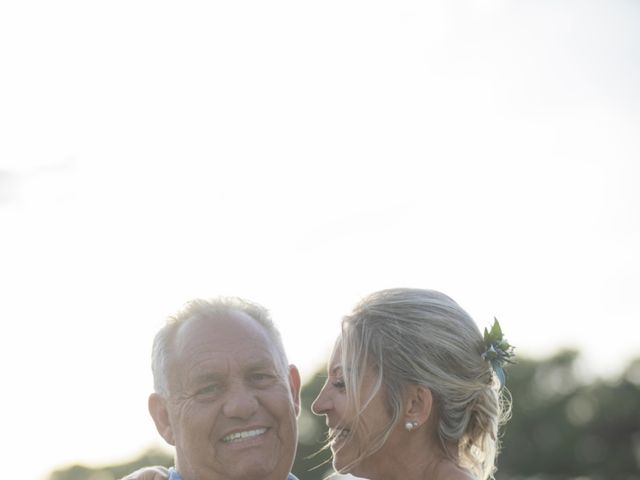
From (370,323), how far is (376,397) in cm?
59

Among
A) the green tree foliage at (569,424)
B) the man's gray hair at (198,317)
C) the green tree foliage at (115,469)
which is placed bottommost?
the green tree foliage at (569,424)

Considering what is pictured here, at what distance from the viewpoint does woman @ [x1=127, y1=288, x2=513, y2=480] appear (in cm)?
824

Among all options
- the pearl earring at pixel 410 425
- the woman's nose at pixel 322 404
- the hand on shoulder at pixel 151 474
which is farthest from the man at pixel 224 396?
the pearl earring at pixel 410 425

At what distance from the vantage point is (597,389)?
70812mm

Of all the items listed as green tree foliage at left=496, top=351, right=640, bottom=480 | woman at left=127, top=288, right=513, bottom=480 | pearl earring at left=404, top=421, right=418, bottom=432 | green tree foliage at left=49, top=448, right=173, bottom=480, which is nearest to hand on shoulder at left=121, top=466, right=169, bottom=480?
woman at left=127, top=288, right=513, bottom=480

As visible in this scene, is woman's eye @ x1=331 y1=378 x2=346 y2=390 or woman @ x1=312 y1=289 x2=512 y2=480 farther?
woman's eye @ x1=331 y1=378 x2=346 y2=390

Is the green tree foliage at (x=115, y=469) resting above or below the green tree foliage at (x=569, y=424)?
above

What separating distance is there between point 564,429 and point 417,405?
2462 inches

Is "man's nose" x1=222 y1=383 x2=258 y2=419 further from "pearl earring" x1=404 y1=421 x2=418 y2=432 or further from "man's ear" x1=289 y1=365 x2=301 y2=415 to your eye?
"pearl earring" x1=404 y1=421 x2=418 y2=432

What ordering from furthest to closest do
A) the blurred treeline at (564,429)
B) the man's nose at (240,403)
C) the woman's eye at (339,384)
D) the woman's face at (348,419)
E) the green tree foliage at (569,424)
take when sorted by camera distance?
1. the green tree foliage at (569,424)
2. the blurred treeline at (564,429)
3. the woman's eye at (339,384)
4. the woman's face at (348,419)
5. the man's nose at (240,403)

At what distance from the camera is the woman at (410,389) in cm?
824

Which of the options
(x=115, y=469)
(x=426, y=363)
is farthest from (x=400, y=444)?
(x=115, y=469)

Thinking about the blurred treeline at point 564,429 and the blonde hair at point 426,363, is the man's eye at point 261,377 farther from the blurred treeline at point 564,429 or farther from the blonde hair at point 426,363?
the blurred treeline at point 564,429

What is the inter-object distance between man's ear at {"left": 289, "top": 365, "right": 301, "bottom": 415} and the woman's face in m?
0.36
